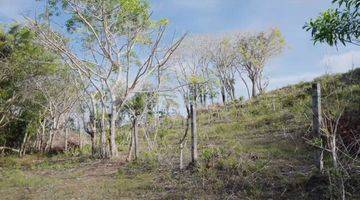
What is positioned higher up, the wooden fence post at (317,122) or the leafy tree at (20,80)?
the leafy tree at (20,80)

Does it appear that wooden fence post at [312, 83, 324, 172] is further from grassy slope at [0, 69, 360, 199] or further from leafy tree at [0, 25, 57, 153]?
leafy tree at [0, 25, 57, 153]

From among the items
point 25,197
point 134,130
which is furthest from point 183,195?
point 134,130

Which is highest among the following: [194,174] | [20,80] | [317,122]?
[20,80]

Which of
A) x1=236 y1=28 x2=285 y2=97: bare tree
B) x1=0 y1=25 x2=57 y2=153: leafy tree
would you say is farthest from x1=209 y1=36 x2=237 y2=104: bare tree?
x1=0 y1=25 x2=57 y2=153: leafy tree

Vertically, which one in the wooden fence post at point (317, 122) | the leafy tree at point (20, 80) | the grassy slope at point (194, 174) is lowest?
the grassy slope at point (194, 174)

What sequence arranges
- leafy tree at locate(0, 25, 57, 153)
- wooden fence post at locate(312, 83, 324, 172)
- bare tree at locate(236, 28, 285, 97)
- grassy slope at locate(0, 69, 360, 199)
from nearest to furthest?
wooden fence post at locate(312, 83, 324, 172) → grassy slope at locate(0, 69, 360, 199) → leafy tree at locate(0, 25, 57, 153) → bare tree at locate(236, 28, 285, 97)

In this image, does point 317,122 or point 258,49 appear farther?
point 258,49

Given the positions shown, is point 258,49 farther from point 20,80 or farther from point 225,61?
point 20,80

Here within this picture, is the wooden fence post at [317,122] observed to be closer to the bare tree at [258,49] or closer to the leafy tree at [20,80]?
the leafy tree at [20,80]

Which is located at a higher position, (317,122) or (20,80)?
(20,80)

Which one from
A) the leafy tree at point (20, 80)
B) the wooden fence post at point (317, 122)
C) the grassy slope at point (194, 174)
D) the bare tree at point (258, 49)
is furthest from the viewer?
the bare tree at point (258, 49)

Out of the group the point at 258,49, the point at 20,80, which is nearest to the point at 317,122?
the point at 20,80

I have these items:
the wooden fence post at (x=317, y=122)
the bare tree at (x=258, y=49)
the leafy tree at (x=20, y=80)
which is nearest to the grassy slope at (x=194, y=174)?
the wooden fence post at (x=317, y=122)

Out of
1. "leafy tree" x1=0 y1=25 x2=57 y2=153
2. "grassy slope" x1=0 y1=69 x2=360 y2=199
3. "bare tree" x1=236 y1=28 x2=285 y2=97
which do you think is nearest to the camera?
"grassy slope" x1=0 y1=69 x2=360 y2=199
